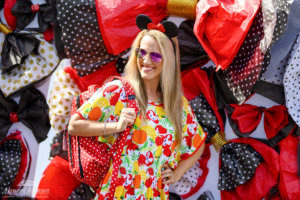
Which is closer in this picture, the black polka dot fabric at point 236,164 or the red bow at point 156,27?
the red bow at point 156,27

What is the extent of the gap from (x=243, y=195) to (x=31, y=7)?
1807 mm

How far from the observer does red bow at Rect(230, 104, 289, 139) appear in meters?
1.74

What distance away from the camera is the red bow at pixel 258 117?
1.74m

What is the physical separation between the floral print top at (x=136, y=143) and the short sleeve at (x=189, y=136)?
0.46 ft

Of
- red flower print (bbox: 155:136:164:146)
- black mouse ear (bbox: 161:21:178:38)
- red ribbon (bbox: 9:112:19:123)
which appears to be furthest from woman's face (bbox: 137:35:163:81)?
red ribbon (bbox: 9:112:19:123)

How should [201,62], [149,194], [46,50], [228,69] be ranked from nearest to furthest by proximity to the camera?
[149,194] < [228,69] < [201,62] < [46,50]

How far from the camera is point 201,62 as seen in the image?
1.89 metres

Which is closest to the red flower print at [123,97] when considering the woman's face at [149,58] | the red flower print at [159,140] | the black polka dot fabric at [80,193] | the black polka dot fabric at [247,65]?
the woman's face at [149,58]

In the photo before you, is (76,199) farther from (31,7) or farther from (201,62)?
(31,7)

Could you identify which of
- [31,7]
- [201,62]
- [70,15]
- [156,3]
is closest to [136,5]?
[156,3]

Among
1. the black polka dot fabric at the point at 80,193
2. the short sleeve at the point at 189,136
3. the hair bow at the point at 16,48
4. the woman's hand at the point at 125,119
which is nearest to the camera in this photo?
the woman's hand at the point at 125,119

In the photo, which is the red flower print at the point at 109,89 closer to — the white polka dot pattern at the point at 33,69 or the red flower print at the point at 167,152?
the red flower print at the point at 167,152

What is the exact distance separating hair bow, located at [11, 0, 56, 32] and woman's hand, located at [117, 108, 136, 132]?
3.11ft

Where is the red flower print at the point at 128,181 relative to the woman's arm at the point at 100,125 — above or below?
below
